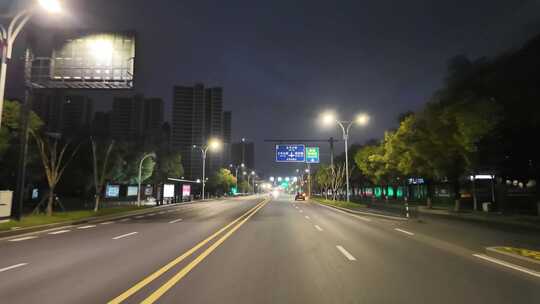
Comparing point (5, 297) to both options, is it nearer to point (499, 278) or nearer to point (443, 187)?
point (499, 278)

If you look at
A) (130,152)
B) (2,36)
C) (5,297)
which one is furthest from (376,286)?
(130,152)

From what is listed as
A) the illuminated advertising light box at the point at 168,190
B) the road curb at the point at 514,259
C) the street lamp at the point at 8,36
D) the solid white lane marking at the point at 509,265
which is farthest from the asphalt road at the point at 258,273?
the illuminated advertising light box at the point at 168,190

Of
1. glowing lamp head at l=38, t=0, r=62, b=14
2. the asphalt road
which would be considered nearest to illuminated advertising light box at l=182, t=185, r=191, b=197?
glowing lamp head at l=38, t=0, r=62, b=14

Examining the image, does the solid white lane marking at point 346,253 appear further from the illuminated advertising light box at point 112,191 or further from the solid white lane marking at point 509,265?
the illuminated advertising light box at point 112,191

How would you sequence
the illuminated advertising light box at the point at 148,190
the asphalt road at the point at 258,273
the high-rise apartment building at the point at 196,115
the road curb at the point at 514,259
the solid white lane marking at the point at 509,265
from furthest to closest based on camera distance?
1. the high-rise apartment building at the point at 196,115
2. the illuminated advertising light box at the point at 148,190
3. the road curb at the point at 514,259
4. the solid white lane marking at the point at 509,265
5. the asphalt road at the point at 258,273

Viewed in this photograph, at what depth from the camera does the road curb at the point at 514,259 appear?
823 centimetres

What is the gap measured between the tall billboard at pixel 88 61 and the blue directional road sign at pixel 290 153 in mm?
25968

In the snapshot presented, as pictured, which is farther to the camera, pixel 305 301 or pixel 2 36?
pixel 2 36

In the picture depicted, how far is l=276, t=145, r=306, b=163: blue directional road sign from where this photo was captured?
45.4 meters

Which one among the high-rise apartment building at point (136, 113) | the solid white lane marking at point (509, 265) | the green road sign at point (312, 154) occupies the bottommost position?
the solid white lane marking at point (509, 265)

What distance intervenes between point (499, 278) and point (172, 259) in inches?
303

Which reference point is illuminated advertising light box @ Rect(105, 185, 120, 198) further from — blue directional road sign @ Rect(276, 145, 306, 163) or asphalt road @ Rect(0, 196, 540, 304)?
asphalt road @ Rect(0, 196, 540, 304)

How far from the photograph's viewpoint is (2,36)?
54.4 ft

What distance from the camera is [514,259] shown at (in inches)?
353
